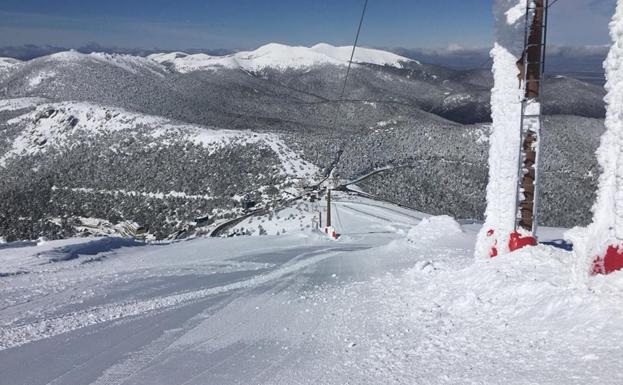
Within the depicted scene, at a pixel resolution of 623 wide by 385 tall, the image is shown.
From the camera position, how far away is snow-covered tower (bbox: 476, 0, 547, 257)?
748 centimetres

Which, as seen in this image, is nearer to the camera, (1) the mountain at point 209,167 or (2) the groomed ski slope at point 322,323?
(2) the groomed ski slope at point 322,323

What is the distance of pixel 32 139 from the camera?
8581 cm

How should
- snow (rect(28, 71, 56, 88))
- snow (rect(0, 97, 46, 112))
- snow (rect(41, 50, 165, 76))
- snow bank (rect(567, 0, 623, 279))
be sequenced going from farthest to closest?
1. snow (rect(41, 50, 165, 76))
2. snow (rect(28, 71, 56, 88))
3. snow (rect(0, 97, 46, 112))
4. snow bank (rect(567, 0, 623, 279))

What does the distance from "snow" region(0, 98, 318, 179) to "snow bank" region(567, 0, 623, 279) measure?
5848 centimetres

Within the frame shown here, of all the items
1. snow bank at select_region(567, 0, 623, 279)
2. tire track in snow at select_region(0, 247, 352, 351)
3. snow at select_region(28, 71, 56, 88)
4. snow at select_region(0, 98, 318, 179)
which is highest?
snow at select_region(28, 71, 56, 88)

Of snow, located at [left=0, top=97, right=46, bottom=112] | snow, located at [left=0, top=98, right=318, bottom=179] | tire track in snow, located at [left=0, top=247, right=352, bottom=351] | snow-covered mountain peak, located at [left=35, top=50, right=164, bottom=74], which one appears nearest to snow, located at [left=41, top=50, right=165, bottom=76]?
snow-covered mountain peak, located at [left=35, top=50, right=164, bottom=74]

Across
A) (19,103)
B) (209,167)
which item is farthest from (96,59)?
(209,167)

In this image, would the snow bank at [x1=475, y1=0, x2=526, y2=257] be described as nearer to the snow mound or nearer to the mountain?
the snow mound

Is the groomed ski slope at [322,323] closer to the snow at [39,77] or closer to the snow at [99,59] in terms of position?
the snow at [39,77]

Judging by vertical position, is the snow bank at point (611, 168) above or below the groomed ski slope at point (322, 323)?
above

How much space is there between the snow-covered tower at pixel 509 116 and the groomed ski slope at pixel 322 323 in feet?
2.93

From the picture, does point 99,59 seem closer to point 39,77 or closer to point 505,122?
point 39,77

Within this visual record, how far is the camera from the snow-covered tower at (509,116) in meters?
7.48

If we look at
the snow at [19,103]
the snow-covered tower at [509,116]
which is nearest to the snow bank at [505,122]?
the snow-covered tower at [509,116]
